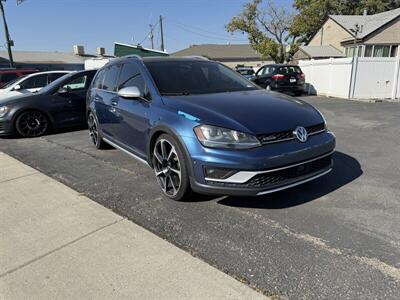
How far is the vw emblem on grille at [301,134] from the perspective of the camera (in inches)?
138

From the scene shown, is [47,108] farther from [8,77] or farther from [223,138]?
[8,77]

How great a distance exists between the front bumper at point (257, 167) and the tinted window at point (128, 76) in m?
1.68

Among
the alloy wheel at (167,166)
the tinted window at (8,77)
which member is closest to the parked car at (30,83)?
the tinted window at (8,77)

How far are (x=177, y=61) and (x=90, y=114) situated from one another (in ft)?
8.08

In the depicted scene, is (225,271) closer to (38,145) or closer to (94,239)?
(94,239)

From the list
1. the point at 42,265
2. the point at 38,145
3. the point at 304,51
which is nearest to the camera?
the point at 42,265

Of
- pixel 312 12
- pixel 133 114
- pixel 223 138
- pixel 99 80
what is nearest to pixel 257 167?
pixel 223 138

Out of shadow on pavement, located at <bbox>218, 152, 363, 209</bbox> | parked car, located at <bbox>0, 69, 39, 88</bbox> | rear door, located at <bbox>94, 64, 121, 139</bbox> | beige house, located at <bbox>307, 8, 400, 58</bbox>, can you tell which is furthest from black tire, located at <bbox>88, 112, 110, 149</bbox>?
beige house, located at <bbox>307, 8, 400, 58</bbox>

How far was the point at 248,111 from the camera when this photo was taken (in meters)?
3.63

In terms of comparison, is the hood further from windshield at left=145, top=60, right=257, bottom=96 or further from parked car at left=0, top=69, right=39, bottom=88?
parked car at left=0, top=69, right=39, bottom=88

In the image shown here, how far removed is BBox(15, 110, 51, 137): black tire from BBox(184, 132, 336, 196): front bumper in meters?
6.10

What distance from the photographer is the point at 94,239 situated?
10.7ft

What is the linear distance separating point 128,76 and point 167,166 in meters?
1.71

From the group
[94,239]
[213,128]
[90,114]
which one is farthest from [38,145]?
[213,128]
